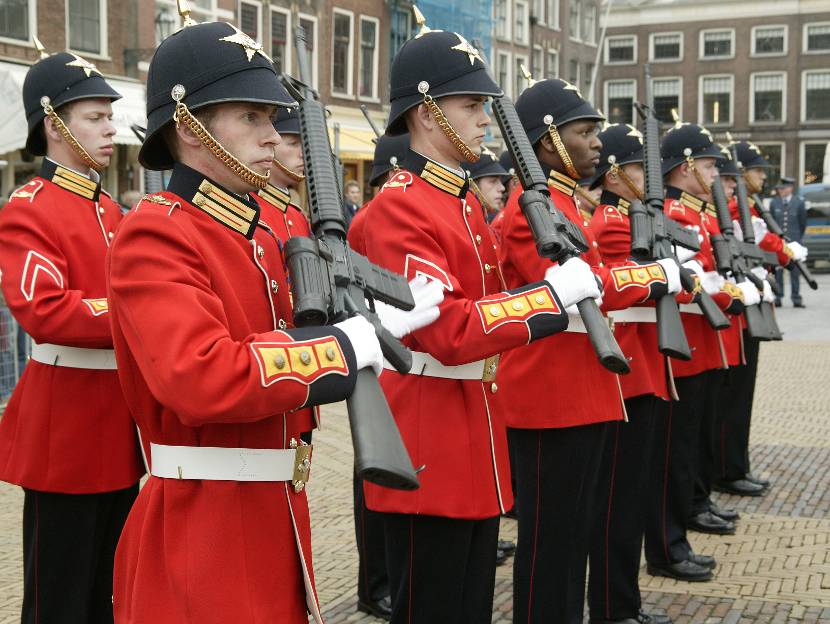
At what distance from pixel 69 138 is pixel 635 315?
8.33ft

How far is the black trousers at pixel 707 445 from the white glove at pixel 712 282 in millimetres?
492

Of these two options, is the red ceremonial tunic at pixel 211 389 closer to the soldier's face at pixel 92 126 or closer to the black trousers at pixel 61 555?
the black trousers at pixel 61 555

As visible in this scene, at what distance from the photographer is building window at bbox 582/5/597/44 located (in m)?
48.2

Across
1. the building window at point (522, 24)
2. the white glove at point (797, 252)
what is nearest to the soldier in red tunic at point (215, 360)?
the white glove at point (797, 252)

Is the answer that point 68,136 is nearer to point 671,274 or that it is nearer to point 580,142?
point 580,142

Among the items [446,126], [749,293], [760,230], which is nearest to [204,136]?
[446,126]

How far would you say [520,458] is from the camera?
4277 millimetres

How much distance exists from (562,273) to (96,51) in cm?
1795

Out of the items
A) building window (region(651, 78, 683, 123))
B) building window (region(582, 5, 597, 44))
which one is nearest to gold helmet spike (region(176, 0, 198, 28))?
building window (region(582, 5, 597, 44))

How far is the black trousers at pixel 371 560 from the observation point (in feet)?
16.7

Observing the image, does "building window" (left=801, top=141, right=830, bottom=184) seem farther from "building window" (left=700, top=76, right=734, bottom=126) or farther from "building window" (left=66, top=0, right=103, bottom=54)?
"building window" (left=66, top=0, right=103, bottom=54)

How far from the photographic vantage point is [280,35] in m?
26.0

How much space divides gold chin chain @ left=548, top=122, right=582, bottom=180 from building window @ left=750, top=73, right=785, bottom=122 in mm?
51413

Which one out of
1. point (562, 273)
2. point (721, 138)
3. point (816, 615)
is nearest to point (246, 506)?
point (562, 273)
